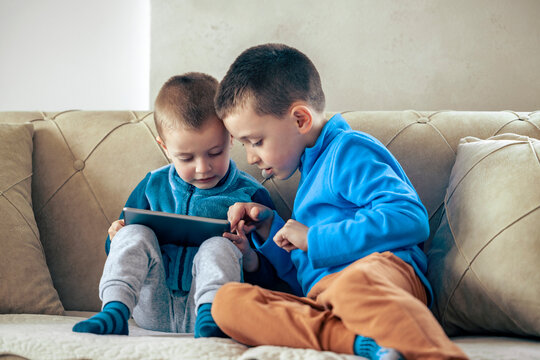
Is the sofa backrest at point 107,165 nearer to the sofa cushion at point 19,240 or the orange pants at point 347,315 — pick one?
the sofa cushion at point 19,240

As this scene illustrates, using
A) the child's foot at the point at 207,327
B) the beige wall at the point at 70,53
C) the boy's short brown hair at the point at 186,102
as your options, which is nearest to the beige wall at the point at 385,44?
the beige wall at the point at 70,53

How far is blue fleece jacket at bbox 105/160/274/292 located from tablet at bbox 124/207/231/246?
0.40ft

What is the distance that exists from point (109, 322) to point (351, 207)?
Answer: 2.08ft

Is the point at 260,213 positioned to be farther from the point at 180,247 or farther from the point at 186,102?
the point at 186,102

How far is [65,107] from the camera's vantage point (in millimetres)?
2377

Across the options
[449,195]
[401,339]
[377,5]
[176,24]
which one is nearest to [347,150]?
[449,195]

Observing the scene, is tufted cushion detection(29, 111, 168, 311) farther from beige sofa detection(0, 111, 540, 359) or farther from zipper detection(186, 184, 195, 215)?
zipper detection(186, 184, 195, 215)

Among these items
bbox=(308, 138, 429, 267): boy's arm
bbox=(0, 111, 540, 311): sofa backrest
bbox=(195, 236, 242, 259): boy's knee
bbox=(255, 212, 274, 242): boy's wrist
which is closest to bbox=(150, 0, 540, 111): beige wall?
bbox=(0, 111, 540, 311): sofa backrest

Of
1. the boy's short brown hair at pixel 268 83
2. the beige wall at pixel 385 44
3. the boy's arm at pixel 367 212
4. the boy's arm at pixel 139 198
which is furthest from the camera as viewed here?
the beige wall at pixel 385 44

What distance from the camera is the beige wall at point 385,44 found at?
203cm

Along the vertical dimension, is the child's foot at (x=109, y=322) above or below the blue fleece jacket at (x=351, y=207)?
below

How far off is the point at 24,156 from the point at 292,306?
1.15 metres

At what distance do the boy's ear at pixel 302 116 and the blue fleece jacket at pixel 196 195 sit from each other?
11.3 inches

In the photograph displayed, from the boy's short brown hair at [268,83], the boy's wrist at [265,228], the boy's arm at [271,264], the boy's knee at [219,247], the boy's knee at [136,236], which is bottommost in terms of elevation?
the boy's arm at [271,264]
